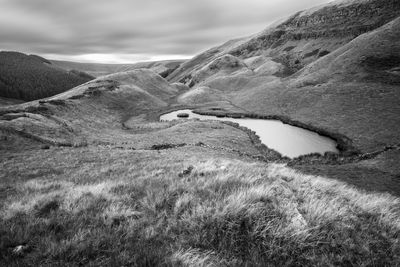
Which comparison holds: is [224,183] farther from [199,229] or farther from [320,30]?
[320,30]

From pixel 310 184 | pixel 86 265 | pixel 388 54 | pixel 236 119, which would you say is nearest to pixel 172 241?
pixel 86 265

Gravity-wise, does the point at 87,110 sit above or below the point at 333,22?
below

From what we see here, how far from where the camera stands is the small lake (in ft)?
119

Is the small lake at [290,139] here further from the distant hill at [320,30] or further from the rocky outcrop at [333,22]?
the rocky outcrop at [333,22]

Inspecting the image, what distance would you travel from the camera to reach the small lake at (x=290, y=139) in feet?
119

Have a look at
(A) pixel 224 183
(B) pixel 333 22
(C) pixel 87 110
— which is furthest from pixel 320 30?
(A) pixel 224 183

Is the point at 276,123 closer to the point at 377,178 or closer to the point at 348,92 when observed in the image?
the point at 348,92

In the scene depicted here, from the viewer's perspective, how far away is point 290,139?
42.5 m

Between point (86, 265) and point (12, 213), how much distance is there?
11.3ft

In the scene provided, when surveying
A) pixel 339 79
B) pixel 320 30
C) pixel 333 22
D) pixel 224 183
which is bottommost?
pixel 224 183

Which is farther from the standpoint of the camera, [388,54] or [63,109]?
[388,54]

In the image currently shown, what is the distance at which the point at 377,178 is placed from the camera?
22.1 metres

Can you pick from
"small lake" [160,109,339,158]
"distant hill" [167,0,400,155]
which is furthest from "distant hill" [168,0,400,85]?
"small lake" [160,109,339,158]

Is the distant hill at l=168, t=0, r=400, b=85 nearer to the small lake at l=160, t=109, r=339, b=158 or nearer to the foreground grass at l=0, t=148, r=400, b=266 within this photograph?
the small lake at l=160, t=109, r=339, b=158
